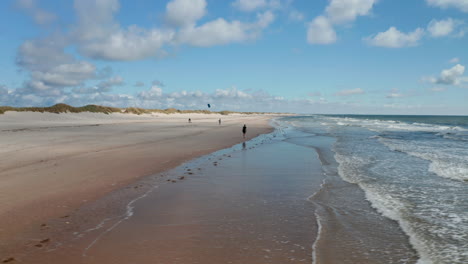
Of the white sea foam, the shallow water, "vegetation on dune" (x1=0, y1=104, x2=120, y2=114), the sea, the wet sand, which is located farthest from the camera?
"vegetation on dune" (x1=0, y1=104, x2=120, y2=114)

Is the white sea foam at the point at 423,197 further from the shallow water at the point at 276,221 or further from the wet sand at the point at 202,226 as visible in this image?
the wet sand at the point at 202,226

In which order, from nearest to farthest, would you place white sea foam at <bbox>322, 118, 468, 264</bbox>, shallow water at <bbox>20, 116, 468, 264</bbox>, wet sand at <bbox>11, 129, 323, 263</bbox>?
wet sand at <bbox>11, 129, 323, 263</bbox> → shallow water at <bbox>20, 116, 468, 264</bbox> → white sea foam at <bbox>322, 118, 468, 264</bbox>

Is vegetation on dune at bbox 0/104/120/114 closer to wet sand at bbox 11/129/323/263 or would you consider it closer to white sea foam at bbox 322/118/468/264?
wet sand at bbox 11/129/323/263

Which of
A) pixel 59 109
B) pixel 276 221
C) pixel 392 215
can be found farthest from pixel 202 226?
pixel 59 109

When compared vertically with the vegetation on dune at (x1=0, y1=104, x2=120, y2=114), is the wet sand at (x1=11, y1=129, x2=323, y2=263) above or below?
below

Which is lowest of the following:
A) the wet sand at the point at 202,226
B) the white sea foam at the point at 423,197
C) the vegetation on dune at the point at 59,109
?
the white sea foam at the point at 423,197

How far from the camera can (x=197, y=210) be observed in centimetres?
773

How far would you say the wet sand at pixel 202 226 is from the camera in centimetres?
516

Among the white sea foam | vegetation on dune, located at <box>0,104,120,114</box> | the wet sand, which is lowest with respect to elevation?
the white sea foam

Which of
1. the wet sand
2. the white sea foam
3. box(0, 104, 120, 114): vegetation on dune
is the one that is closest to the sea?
the white sea foam

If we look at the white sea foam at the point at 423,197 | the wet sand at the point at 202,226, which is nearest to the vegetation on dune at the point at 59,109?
the wet sand at the point at 202,226

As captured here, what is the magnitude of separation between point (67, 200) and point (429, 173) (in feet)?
47.9

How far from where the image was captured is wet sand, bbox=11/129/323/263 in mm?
5156

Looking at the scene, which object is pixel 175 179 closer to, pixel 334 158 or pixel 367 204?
pixel 367 204
